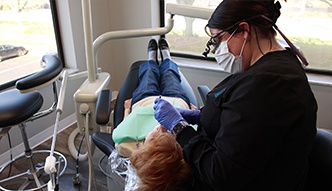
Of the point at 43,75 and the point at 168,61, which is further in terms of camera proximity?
the point at 168,61

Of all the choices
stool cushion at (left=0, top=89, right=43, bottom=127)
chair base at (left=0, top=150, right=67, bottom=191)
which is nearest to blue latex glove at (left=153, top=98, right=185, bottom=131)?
stool cushion at (left=0, top=89, right=43, bottom=127)

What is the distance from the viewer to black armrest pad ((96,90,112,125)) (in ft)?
4.17

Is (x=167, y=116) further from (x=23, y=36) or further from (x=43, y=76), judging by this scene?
(x=23, y=36)

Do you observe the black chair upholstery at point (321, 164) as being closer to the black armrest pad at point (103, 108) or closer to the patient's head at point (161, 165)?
the patient's head at point (161, 165)

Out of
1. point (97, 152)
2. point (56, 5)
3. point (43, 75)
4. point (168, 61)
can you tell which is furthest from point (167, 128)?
point (56, 5)

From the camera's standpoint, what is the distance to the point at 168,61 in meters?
1.91

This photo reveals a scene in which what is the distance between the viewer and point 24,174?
1908 mm

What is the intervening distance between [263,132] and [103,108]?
2.63ft

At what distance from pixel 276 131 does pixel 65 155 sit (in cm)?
183

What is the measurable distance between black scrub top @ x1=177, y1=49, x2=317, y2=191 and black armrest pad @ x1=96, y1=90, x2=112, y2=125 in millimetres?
547

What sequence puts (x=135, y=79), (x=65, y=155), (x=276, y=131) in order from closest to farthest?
(x=276, y=131) → (x=135, y=79) → (x=65, y=155)

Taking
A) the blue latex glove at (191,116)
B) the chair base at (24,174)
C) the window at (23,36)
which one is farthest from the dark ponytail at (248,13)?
the window at (23,36)

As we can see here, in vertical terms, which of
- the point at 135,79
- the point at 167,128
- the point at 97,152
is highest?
the point at 167,128

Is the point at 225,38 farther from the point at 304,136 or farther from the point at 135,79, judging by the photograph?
the point at 135,79
